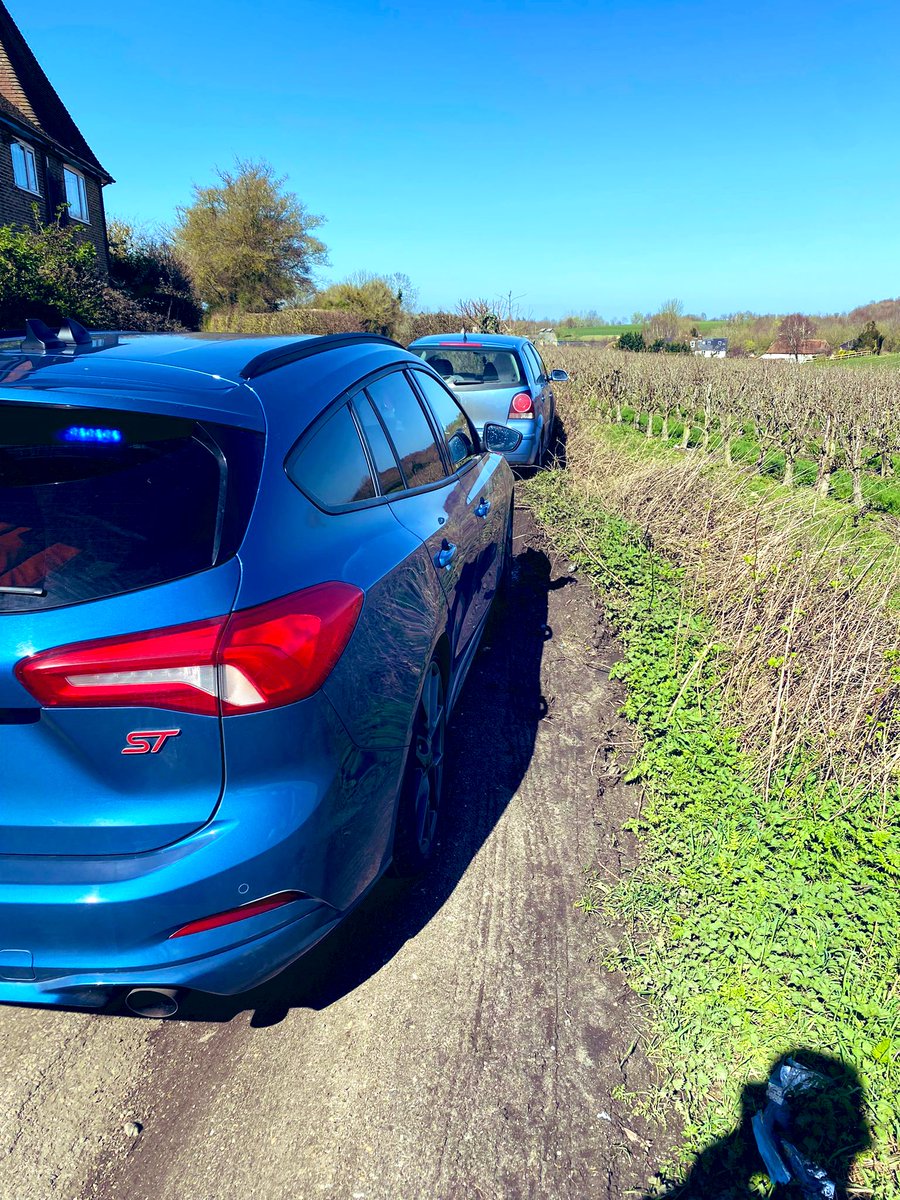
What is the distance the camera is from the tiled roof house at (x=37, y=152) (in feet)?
74.1

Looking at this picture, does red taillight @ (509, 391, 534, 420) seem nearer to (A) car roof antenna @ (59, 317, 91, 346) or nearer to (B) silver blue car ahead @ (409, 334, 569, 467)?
(B) silver blue car ahead @ (409, 334, 569, 467)

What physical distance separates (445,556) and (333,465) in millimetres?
821

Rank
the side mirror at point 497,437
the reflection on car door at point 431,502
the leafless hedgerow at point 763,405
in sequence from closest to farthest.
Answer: the reflection on car door at point 431,502, the side mirror at point 497,437, the leafless hedgerow at point 763,405

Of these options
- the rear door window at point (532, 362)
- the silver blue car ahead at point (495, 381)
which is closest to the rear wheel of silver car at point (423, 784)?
the silver blue car ahead at point (495, 381)

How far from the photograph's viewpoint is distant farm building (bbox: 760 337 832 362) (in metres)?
41.5

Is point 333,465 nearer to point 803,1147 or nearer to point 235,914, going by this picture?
point 235,914

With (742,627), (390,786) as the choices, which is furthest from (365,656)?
(742,627)

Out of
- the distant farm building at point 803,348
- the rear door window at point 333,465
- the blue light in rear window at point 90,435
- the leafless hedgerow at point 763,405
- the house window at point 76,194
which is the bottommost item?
the leafless hedgerow at point 763,405

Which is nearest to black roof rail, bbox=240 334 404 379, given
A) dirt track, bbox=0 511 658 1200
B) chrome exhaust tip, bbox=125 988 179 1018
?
chrome exhaust tip, bbox=125 988 179 1018

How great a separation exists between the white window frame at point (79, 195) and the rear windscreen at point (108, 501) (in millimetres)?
30345

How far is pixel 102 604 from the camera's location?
1607 mm

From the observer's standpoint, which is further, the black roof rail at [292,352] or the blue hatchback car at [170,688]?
the black roof rail at [292,352]

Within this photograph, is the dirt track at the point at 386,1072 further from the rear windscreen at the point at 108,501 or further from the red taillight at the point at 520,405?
the red taillight at the point at 520,405

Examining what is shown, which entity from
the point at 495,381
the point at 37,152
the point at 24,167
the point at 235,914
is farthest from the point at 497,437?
the point at 37,152
